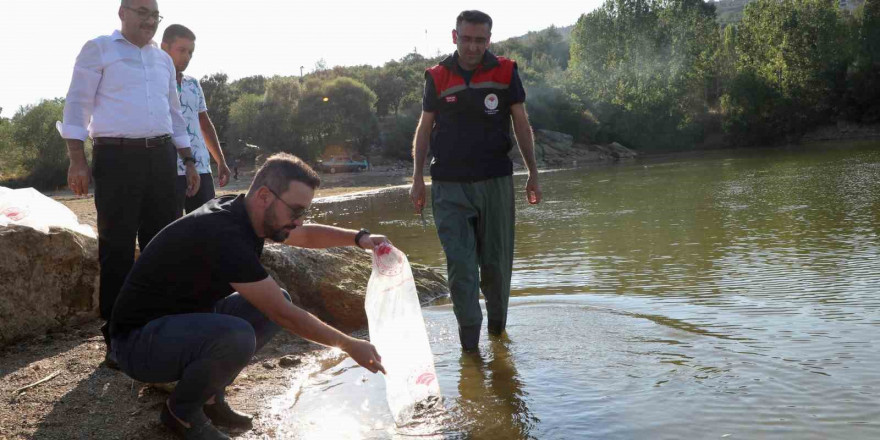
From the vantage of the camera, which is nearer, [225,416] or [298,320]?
[298,320]

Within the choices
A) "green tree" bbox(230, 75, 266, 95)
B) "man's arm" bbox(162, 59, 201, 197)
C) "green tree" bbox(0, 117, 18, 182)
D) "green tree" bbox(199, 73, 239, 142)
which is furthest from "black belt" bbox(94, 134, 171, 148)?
"green tree" bbox(230, 75, 266, 95)

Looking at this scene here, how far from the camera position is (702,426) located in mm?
3188

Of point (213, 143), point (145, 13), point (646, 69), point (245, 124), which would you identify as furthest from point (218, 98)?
point (145, 13)

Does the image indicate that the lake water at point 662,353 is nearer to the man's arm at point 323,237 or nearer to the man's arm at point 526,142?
the man's arm at point 323,237

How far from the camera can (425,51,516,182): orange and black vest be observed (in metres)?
4.48

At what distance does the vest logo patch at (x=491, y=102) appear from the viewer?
4.48 m

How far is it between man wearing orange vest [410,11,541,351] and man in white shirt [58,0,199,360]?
4.80 feet

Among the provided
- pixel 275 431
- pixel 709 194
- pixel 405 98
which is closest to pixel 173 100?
pixel 275 431

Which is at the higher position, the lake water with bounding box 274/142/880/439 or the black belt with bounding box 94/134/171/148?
the black belt with bounding box 94/134/171/148

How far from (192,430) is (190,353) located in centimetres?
33

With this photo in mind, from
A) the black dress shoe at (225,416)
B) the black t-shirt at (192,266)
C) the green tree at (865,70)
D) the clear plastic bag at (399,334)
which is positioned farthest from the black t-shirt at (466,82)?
the green tree at (865,70)

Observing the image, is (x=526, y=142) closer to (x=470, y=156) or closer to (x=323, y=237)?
(x=470, y=156)

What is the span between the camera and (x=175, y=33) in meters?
5.38

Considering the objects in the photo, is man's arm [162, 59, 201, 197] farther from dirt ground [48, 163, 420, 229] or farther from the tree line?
the tree line
